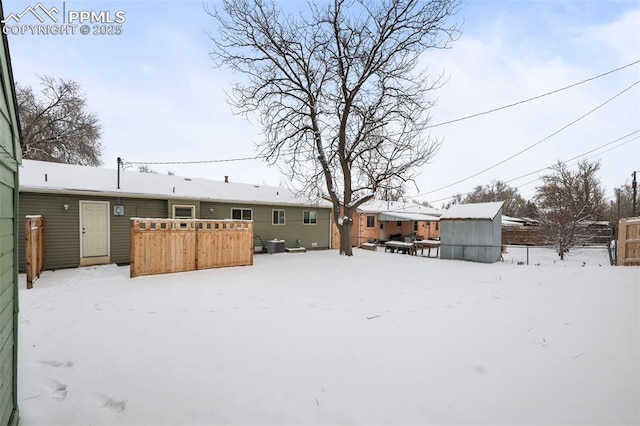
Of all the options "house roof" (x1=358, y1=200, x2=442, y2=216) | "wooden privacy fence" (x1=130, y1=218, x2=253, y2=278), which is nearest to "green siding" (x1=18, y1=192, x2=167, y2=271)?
"wooden privacy fence" (x1=130, y1=218, x2=253, y2=278)

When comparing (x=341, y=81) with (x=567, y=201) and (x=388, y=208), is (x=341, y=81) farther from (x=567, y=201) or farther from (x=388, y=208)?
(x=567, y=201)

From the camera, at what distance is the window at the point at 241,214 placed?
1270 cm

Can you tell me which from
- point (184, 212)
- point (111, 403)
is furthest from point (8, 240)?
point (184, 212)

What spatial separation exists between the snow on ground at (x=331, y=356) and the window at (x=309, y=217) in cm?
909

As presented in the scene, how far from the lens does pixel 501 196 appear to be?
151 ft

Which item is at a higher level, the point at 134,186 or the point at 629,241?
the point at 134,186

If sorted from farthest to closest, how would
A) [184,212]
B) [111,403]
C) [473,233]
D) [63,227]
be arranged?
[473,233] < [184,212] < [63,227] < [111,403]

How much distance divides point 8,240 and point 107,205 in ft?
31.5

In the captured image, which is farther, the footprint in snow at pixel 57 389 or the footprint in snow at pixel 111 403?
the footprint in snow at pixel 57 389

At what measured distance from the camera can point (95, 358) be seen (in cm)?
311

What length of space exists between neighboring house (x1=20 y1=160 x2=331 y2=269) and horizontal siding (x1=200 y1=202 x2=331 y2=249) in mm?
46

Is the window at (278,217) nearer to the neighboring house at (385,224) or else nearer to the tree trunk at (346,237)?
the tree trunk at (346,237)

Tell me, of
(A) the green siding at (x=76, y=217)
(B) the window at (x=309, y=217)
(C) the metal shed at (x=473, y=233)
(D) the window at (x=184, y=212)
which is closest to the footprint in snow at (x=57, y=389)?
(A) the green siding at (x=76, y=217)

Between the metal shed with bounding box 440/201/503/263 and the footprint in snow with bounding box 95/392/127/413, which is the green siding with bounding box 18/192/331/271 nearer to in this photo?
the metal shed with bounding box 440/201/503/263
